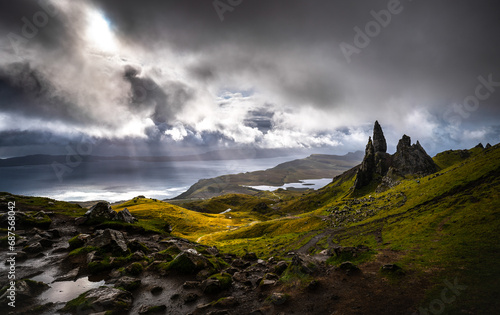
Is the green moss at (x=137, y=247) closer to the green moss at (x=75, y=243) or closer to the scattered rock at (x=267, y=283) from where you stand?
the green moss at (x=75, y=243)

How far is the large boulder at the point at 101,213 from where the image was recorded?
42088 mm

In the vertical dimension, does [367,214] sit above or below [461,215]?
below

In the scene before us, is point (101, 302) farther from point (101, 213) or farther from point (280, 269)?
point (101, 213)

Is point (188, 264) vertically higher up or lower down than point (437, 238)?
lower down

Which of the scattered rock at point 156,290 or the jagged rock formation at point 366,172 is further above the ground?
the jagged rock formation at point 366,172

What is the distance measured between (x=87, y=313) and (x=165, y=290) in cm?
698

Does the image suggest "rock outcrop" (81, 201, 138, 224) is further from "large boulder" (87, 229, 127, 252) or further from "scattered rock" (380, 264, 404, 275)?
"scattered rock" (380, 264, 404, 275)

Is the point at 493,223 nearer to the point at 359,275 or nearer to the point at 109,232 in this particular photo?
the point at 359,275

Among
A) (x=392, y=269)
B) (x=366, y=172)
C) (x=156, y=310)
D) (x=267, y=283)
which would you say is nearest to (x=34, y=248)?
(x=156, y=310)

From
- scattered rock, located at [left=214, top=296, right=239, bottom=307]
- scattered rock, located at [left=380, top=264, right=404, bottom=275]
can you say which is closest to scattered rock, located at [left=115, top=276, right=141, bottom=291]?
scattered rock, located at [left=214, top=296, right=239, bottom=307]

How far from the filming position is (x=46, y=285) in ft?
→ 65.2

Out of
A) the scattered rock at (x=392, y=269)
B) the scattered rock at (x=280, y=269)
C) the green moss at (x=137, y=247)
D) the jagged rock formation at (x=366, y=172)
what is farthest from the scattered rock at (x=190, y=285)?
the jagged rock formation at (x=366, y=172)

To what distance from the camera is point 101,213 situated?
43.2m

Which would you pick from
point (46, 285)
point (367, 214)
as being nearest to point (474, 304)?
point (46, 285)
